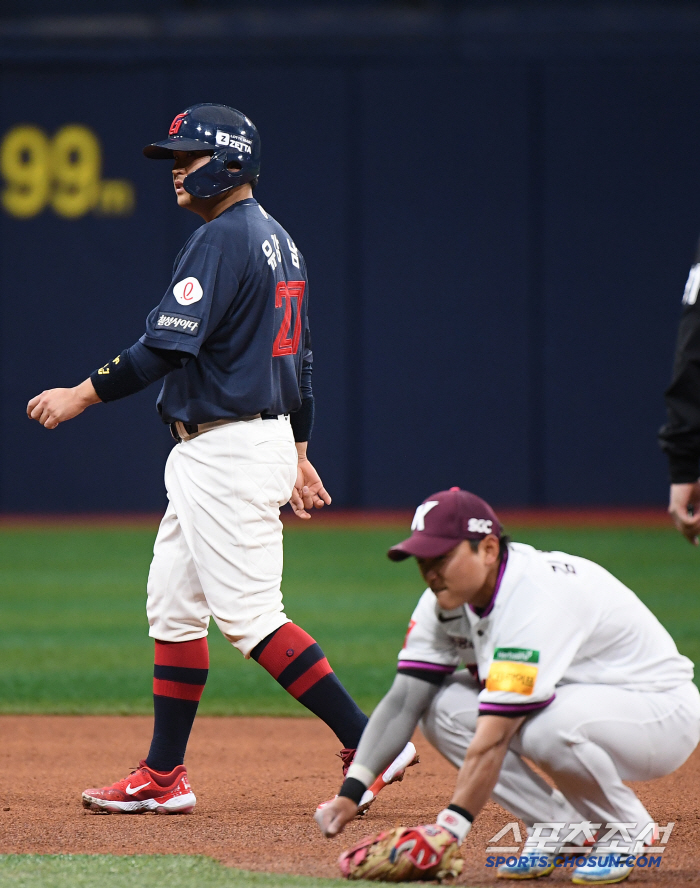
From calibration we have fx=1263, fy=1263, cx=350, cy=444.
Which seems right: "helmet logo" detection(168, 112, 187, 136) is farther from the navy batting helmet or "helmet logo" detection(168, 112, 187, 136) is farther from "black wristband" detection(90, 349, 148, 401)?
"black wristband" detection(90, 349, 148, 401)

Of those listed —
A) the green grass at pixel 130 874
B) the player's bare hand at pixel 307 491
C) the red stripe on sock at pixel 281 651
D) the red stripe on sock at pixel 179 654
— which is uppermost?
the player's bare hand at pixel 307 491

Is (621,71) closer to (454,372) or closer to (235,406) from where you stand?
(454,372)

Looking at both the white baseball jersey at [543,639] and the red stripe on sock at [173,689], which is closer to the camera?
the white baseball jersey at [543,639]

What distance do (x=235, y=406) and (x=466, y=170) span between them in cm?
1299

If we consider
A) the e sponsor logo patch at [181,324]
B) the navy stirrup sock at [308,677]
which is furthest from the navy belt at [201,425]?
the navy stirrup sock at [308,677]

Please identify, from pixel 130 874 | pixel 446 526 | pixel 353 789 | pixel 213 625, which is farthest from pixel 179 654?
pixel 213 625

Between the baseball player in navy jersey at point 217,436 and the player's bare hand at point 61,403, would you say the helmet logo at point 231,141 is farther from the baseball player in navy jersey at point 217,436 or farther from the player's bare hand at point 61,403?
the player's bare hand at point 61,403

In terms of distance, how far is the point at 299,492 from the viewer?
410 cm

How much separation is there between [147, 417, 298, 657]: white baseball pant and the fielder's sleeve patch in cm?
102

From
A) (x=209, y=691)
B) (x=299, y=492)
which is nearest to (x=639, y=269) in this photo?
(x=209, y=691)

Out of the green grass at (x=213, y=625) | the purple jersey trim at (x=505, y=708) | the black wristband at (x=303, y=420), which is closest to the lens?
→ the purple jersey trim at (x=505, y=708)

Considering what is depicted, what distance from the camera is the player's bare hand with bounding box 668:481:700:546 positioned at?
2916 millimetres

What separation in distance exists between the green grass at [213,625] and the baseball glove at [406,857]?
2.89m

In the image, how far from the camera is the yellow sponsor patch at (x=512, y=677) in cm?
274
